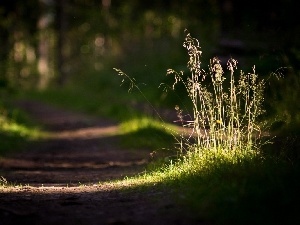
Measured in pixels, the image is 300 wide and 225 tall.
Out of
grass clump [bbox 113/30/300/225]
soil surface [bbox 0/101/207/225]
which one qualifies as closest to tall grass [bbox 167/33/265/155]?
grass clump [bbox 113/30/300/225]

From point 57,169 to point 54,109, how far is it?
15.0m

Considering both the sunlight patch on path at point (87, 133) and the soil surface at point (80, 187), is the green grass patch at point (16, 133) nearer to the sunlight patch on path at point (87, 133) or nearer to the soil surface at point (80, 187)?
the soil surface at point (80, 187)

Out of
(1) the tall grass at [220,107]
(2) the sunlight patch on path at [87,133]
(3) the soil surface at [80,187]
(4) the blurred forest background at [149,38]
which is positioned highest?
(4) the blurred forest background at [149,38]

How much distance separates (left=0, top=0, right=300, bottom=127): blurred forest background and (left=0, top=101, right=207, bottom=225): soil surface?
2.52 meters

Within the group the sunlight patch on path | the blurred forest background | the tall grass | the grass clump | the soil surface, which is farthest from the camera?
the sunlight patch on path

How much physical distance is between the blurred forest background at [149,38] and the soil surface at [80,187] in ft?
8.27

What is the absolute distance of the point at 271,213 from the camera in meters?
5.16

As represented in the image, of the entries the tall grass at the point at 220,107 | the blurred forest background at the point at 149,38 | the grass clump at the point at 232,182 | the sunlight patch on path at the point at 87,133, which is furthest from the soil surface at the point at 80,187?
the blurred forest background at the point at 149,38

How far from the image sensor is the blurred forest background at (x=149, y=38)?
12867 millimetres

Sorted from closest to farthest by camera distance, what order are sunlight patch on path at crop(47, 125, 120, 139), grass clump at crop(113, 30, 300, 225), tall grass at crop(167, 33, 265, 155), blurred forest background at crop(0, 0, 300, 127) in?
grass clump at crop(113, 30, 300, 225) → tall grass at crop(167, 33, 265, 155) → blurred forest background at crop(0, 0, 300, 127) → sunlight patch on path at crop(47, 125, 120, 139)

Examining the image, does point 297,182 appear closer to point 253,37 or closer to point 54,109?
point 253,37

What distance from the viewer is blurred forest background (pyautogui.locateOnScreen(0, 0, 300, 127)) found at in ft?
42.2

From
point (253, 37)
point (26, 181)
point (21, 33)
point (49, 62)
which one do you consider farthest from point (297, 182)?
point (49, 62)

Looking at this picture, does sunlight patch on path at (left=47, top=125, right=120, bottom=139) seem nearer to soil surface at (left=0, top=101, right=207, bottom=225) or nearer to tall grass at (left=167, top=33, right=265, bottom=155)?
soil surface at (left=0, top=101, right=207, bottom=225)
